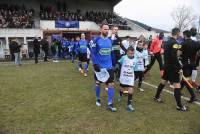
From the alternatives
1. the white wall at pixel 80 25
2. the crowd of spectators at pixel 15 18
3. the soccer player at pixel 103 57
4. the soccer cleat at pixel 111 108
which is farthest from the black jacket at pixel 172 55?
the white wall at pixel 80 25

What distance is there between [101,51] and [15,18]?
24.4 meters

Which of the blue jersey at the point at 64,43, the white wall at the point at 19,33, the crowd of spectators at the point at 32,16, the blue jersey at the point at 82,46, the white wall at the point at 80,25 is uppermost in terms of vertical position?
the crowd of spectators at the point at 32,16

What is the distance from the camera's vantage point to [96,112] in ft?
25.5

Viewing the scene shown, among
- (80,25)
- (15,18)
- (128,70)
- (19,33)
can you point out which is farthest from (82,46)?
(80,25)

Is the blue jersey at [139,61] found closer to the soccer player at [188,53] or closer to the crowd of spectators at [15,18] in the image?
the soccer player at [188,53]

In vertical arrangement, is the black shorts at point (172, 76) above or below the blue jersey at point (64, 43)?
below

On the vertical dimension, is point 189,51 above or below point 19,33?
below

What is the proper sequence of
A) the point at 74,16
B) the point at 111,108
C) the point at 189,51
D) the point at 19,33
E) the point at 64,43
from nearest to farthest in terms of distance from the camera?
the point at 111,108 → the point at 189,51 → the point at 64,43 → the point at 19,33 → the point at 74,16

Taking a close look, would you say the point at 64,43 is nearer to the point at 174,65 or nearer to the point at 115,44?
the point at 115,44

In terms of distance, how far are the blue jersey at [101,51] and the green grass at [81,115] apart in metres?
1.17

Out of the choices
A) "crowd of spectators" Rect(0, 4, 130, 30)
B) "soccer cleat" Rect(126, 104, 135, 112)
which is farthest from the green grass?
"crowd of spectators" Rect(0, 4, 130, 30)

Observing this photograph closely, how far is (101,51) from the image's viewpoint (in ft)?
26.1

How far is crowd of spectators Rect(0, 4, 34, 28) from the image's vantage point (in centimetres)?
2998

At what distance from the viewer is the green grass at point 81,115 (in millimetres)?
6484
